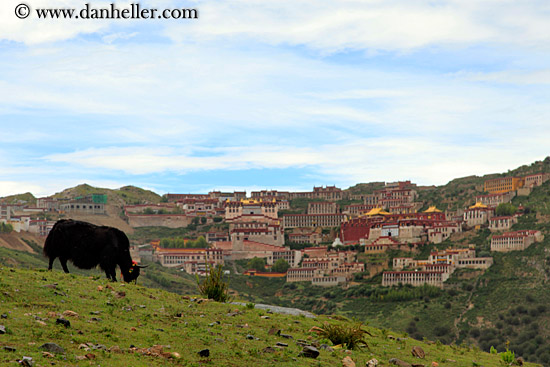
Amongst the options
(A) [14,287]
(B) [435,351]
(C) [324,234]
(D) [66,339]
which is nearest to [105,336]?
(D) [66,339]

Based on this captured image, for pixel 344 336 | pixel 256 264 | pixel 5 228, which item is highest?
pixel 5 228

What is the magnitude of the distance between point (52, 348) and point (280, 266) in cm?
10117

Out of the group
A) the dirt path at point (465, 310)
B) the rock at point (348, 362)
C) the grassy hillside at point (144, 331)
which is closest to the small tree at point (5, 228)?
the dirt path at point (465, 310)

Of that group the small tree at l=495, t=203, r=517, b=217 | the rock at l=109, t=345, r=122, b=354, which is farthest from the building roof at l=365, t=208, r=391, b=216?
the rock at l=109, t=345, r=122, b=354

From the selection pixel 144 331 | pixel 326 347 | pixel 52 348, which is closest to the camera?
pixel 52 348

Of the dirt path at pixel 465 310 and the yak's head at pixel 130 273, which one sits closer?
the yak's head at pixel 130 273

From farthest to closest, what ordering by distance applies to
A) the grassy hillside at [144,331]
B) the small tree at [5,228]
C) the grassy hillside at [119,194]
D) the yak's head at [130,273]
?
the grassy hillside at [119,194], the small tree at [5,228], the yak's head at [130,273], the grassy hillside at [144,331]

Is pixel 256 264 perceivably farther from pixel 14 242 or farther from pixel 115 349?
pixel 115 349

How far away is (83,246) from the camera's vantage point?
1550cm

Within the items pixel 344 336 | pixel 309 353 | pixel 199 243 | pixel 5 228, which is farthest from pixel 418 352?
pixel 199 243

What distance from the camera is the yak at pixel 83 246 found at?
50.8ft

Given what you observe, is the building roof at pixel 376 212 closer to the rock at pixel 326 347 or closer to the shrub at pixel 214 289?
the shrub at pixel 214 289

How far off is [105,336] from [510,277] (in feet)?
293

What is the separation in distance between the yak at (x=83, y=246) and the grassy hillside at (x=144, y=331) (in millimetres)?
1016
